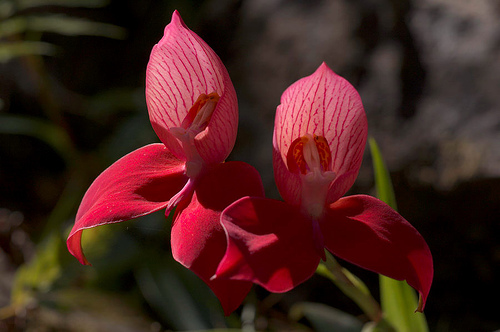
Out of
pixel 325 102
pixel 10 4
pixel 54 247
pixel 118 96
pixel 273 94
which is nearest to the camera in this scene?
pixel 325 102

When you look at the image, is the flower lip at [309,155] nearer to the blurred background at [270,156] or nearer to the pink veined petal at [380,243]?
the pink veined petal at [380,243]

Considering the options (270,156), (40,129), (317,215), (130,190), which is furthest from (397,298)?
(40,129)

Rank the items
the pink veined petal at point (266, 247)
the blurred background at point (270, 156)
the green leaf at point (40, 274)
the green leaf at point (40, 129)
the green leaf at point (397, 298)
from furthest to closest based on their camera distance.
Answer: the green leaf at point (40, 129)
the green leaf at point (40, 274)
the blurred background at point (270, 156)
the green leaf at point (397, 298)
the pink veined petal at point (266, 247)

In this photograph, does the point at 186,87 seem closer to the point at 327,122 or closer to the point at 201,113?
the point at 201,113

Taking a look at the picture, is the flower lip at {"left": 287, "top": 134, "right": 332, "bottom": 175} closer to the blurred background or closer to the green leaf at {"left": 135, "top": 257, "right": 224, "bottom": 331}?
the blurred background

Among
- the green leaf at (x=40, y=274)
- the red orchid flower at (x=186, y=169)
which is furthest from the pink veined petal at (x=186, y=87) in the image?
the green leaf at (x=40, y=274)

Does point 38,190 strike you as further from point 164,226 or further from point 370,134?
point 370,134

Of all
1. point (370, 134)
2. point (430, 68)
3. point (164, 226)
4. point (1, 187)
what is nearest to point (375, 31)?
point (430, 68)
